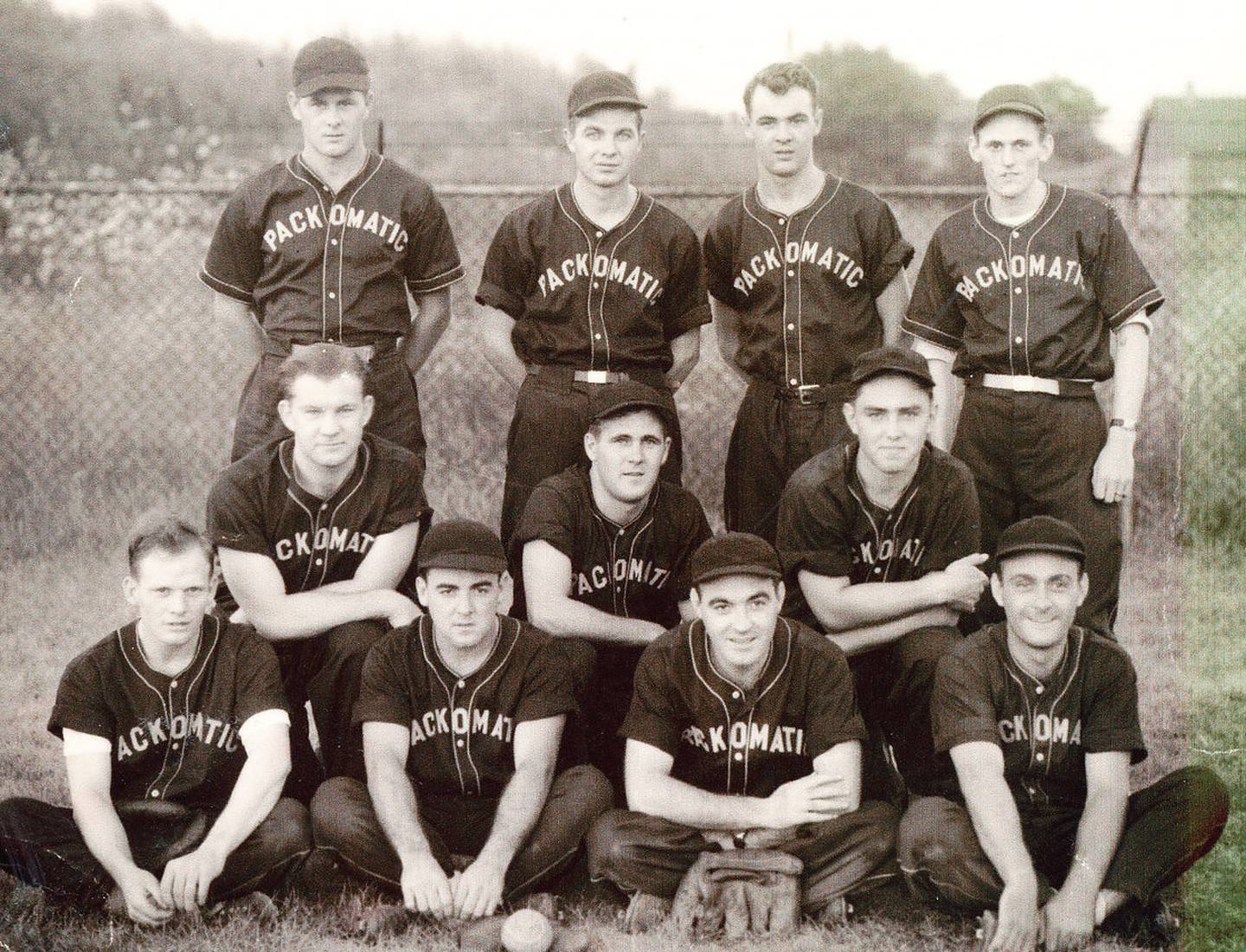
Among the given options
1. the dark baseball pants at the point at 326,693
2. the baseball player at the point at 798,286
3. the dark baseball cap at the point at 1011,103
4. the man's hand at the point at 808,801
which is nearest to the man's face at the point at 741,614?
the man's hand at the point at 808,801

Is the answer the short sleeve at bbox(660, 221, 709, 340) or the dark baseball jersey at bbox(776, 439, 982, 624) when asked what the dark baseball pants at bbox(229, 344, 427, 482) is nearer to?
the short sleeve at bbox(660, 221, 709, 340)

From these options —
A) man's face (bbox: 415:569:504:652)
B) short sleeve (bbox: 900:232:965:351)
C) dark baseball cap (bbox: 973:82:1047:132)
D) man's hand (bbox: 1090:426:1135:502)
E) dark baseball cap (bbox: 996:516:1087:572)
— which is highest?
dark baseball cap (bbox: 973:82:1047:132)

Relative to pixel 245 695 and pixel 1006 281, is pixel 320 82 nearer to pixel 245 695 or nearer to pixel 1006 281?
pixel 245 695

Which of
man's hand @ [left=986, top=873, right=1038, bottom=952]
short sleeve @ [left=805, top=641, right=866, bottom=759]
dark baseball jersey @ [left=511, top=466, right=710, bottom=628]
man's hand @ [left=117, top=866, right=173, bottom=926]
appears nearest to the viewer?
man's hand @ [left=986, top=873, right=1038, bottom=952]

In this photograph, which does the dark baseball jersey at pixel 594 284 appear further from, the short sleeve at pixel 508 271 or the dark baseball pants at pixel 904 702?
the dark baseball pants at pixel 904 702

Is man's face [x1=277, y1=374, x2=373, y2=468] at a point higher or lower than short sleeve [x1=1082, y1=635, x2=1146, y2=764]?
higher

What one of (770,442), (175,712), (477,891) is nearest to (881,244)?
(770,442)

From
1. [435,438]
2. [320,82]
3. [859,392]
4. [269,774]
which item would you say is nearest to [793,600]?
[859,392]

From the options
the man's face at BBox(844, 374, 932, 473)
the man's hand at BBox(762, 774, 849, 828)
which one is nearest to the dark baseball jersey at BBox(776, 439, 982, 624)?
the man's face at BBox(844, 374, 932, 473)
